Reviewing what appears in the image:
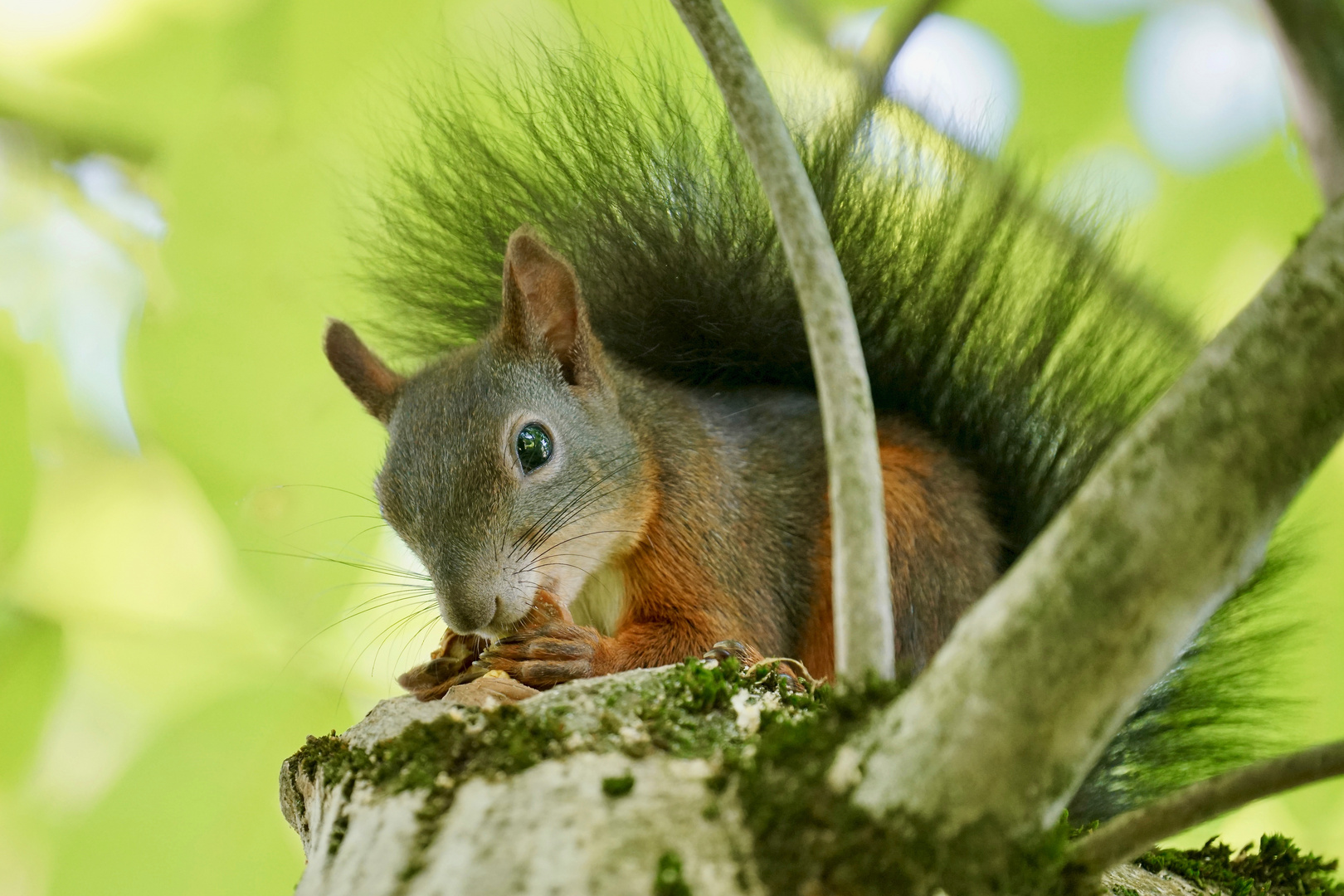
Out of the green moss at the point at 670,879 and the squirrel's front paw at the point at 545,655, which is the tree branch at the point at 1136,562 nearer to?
the green moss at the point at 670,879

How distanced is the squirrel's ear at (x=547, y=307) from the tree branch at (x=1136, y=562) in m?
1.02

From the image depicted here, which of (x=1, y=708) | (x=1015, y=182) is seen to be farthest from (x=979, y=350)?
(x=1, y=708)

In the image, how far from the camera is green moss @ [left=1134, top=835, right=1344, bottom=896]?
1.33 meters

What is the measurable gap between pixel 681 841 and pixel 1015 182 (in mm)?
1307

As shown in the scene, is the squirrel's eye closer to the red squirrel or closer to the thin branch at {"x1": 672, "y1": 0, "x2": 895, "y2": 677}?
the red squirrel

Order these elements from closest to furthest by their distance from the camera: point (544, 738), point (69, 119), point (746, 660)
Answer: point (544, 738) → point (746, 660) → point (69, 119)

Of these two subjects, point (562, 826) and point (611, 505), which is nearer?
point (562, 826)

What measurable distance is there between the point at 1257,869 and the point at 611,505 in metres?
0.96

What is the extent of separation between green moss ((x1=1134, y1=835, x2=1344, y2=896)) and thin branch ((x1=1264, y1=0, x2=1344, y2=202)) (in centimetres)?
87

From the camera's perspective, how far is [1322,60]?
32.7 inches

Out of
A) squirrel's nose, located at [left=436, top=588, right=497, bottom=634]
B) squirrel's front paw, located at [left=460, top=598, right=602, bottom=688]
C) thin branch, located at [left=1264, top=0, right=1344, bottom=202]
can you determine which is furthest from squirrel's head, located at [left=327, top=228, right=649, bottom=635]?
A: thin branch, located at [left=1264, top=0, right=1344, bottom=202]

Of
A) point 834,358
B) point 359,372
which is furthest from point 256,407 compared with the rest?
point 834,358

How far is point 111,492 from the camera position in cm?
194

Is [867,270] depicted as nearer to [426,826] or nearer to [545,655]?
[545,655]
